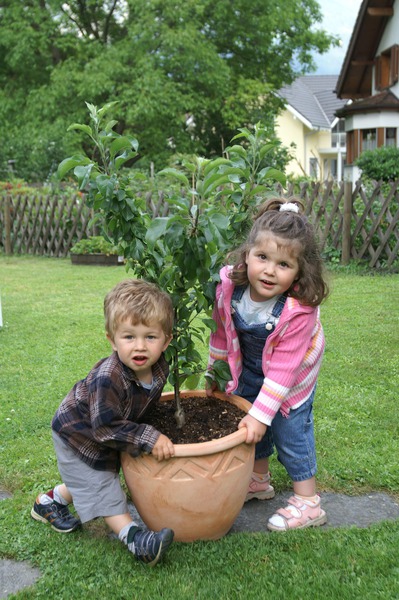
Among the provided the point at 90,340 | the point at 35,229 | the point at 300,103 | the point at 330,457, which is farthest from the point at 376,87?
the point at 330,457

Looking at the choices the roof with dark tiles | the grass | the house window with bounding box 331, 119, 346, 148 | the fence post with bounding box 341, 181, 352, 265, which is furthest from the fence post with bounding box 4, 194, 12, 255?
the house window with bounding box 331, 119, 346, 148

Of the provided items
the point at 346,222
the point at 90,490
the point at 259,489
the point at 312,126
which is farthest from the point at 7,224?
the point at 312,126

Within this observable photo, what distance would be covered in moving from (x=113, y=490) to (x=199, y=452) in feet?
1.40

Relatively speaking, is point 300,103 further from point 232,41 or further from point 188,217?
point 188,217

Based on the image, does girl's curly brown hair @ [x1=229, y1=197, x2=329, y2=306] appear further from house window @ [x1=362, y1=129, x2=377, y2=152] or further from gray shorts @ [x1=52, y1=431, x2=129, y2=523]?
house window @ [x1=362, y1=129, x2=377, y2=152]

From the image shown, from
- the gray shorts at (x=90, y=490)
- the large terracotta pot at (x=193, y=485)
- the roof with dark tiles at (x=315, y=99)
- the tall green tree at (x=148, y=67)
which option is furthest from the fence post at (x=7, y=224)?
the roof with dark tiles at (x=315, y=99)

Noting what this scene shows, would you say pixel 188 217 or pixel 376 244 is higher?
pixel 188 217

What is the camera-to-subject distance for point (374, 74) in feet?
76.4

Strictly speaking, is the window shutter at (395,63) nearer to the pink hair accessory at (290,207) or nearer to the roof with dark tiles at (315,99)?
the roof with dark tiles at (315,99)

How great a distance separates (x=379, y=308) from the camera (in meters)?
6.99

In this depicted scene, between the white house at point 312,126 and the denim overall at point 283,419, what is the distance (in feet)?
109

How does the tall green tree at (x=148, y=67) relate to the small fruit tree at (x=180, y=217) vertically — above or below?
above

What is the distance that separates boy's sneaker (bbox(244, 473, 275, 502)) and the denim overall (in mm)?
248

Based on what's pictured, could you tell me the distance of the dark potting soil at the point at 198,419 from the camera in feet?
8.64
